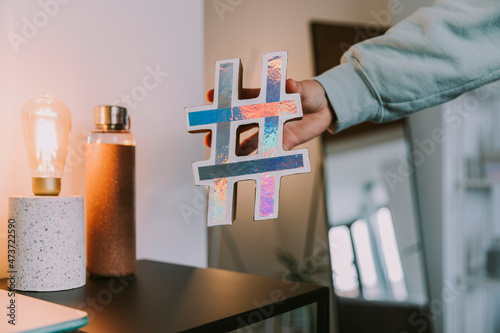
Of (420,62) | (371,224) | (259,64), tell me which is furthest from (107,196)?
(371,224)

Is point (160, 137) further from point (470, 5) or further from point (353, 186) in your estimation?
point (353, 186)

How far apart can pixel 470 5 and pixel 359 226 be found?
1649mm

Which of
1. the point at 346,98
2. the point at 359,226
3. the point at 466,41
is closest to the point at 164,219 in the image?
the point at 346,98

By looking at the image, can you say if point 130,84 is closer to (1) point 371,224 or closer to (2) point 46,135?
(2) point 46,135

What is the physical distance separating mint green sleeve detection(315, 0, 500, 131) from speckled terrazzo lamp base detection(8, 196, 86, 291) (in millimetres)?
464

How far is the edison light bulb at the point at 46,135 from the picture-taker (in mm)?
751

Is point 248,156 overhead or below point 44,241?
overhead

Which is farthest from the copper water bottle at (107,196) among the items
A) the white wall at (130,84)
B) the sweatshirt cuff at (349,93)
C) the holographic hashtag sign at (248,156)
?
the sweatshirt cuff at (349,93)

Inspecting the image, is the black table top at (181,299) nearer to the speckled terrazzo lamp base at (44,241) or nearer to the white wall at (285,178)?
the speckled terrazzo lamp base at (44,241)

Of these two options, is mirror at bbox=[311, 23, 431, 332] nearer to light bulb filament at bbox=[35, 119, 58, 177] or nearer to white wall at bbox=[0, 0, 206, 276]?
white wall at bbox=[0, 0, 206, 276]

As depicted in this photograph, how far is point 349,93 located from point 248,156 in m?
0.33

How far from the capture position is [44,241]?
685mm

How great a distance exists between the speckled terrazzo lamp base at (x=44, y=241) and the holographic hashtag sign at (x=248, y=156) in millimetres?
232

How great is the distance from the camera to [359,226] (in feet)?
7.89
